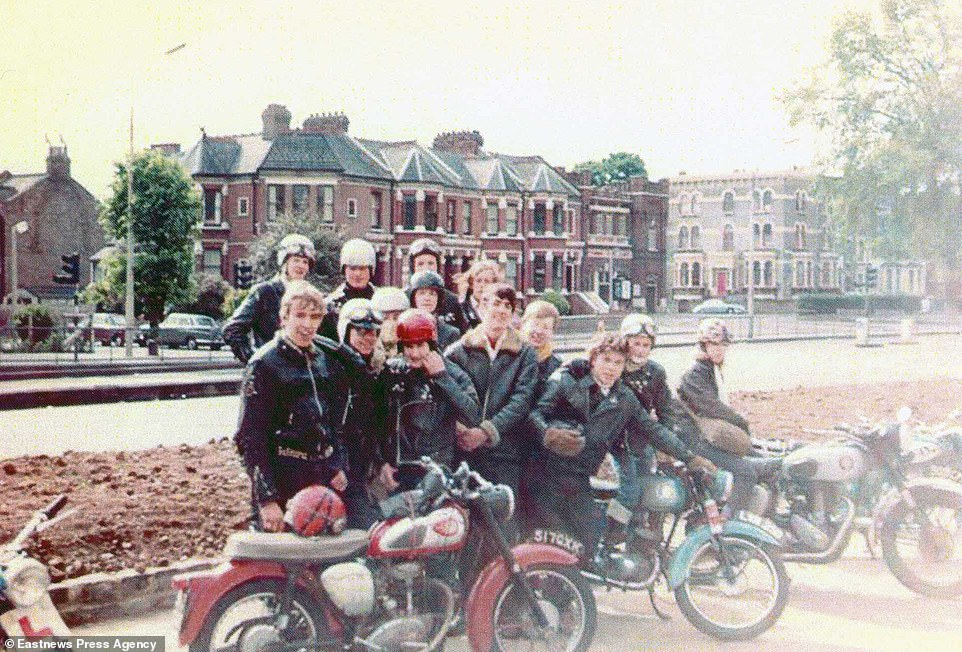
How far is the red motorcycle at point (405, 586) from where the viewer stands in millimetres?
3020

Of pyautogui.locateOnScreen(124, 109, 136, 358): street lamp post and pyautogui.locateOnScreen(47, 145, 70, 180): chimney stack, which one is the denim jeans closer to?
pyautogui.locateOnScreen(124, 109, 136, 358): street lamp post

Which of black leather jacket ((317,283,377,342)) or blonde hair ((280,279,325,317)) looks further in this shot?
black leather jacket ((317,283,377,342))

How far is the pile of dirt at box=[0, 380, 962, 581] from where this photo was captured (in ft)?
12.7

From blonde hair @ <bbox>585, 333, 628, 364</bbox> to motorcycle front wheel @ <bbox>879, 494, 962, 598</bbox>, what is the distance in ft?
5.12

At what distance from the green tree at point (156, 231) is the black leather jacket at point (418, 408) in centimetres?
140

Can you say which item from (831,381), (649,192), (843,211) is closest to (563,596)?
(649,192)

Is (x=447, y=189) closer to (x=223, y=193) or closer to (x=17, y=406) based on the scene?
(x=223, y=193)

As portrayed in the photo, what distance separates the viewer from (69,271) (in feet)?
14.5

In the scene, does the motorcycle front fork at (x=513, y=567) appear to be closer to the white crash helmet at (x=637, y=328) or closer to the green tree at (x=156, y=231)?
the white crash helmet at (x=637, y=328)

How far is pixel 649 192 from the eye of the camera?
20.1ft

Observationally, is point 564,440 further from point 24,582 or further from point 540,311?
point 24,582

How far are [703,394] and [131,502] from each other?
2.60m

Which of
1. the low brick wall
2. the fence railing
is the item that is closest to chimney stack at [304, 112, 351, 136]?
the fence railing

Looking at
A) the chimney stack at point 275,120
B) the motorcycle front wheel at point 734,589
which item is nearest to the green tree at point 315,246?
the chimney stack at point 275,120
